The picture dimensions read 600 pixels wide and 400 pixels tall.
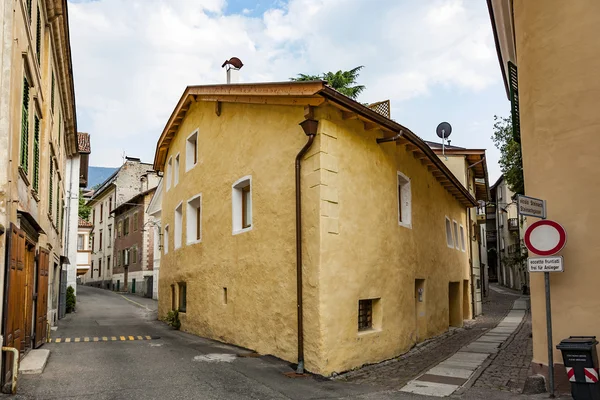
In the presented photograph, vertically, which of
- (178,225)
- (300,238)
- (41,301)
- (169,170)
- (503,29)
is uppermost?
(503,29)

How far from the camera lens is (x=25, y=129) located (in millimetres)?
9648

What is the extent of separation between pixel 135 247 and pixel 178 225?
68.3ft

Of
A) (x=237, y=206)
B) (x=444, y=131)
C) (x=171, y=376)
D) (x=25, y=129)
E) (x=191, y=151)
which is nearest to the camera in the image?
(x=171, y=376)

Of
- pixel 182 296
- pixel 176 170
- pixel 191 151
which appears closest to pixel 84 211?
pixel 176 170

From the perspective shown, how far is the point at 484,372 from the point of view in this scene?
1002cm

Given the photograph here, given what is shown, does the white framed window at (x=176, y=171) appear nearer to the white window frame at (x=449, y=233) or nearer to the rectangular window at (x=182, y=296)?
the rectangular window at (x=182, y=296)

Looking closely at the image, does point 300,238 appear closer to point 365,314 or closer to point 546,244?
point 365,314

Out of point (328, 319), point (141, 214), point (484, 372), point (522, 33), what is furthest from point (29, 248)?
point (141, 214)

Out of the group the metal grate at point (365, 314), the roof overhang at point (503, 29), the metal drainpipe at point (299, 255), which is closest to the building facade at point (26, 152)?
the metal drainpipe at point (299, 255)

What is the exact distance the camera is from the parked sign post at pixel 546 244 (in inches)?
288

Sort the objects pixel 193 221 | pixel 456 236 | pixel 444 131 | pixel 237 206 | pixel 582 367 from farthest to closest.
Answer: pixel 444 131 → pixel 456 236 → pixel 193 221 → pixel 237 206 → pixel 582 367

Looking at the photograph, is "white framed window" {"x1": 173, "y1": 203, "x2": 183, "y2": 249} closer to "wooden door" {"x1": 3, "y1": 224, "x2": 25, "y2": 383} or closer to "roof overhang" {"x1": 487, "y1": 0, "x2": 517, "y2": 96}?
"wooden door" {"x1": 3, "y1": 224, "x2": 25, "y2": 383}

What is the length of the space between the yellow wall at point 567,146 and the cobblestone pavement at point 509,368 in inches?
45.7

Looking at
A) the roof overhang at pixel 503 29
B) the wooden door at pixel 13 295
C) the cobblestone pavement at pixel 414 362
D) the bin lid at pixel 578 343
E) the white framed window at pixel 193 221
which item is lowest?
the cobblestone pavement at pixel 414 362
